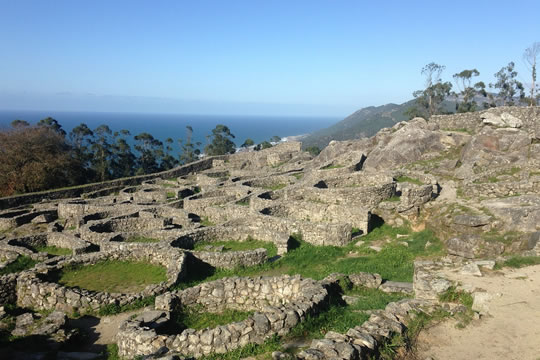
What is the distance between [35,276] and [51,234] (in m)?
7.98

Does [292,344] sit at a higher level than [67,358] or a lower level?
higher

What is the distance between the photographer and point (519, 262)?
12.5 meters

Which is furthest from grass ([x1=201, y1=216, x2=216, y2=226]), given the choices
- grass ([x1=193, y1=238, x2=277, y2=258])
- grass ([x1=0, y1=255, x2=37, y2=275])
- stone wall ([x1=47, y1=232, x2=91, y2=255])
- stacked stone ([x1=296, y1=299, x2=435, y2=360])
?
stacked stone ([x1=296, y1=299, x2=435, y2=360])

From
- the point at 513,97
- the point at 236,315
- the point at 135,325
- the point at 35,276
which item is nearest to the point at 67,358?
the point at 135,325

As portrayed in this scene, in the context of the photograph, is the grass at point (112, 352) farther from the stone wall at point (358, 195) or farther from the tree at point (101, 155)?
the tree at point (101, 155)

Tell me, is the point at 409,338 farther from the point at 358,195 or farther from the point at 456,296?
the point at 358,195

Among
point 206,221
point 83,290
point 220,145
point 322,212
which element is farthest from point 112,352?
point 220,145

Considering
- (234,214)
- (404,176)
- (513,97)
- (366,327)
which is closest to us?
(366,327)

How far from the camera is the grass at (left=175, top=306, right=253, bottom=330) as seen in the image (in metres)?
11.5

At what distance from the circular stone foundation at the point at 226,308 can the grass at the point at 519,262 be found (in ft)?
20.6

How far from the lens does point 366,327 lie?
8.79 m

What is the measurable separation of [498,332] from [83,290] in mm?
13513

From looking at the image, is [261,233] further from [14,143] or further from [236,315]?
[14,143]

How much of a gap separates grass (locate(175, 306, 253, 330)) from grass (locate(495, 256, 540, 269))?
8.62 m
